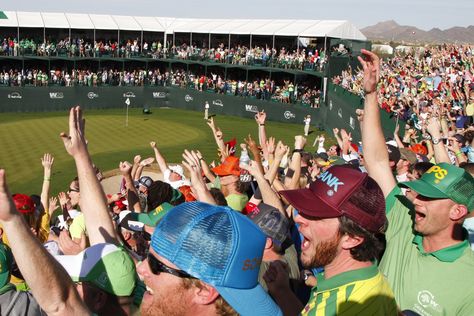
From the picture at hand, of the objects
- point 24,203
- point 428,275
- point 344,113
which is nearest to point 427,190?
point 428,275

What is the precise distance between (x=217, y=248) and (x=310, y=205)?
3.95ft

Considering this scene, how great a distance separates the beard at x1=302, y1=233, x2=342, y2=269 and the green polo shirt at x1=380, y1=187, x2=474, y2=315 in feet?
2.95

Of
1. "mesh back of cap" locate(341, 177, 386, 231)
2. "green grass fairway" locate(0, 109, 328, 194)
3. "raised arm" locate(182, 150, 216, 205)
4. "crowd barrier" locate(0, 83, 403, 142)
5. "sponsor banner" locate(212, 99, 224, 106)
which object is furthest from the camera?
"sponsor banner" locate(212, 99, 224, 106)

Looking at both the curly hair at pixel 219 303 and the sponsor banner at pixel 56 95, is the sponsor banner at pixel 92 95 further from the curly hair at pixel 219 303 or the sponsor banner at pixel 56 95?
the curly hair at pixel 219 303

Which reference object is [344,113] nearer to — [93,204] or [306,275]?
[306,275]

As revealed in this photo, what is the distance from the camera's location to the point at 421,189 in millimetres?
4352

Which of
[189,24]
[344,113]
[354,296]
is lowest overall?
[344,113]

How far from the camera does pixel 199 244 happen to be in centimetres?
253

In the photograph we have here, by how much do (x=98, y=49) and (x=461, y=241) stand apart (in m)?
46.1

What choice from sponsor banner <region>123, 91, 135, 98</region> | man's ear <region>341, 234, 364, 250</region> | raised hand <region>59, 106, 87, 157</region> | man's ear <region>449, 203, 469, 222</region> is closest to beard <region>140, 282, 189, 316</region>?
man's ear <region>341, 234, 364, 250</region>

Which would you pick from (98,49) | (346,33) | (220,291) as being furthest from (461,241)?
(98,49)

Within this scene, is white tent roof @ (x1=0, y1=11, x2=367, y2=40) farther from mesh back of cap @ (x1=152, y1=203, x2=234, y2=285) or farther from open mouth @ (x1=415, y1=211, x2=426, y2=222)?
mesh back of cap @ (x1=152, y1=203, x2=234, y2=285)

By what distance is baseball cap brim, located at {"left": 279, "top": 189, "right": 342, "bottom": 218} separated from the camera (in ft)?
11.6

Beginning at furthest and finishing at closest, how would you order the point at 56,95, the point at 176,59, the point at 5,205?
the point at 176,59 < the point at 56,95 < the point at 5,205
